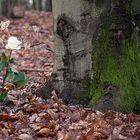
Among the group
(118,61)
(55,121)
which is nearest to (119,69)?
(118,61)

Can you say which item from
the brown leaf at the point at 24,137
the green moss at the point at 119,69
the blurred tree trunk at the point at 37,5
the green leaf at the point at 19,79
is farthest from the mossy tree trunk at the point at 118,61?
the blurred tree trunk at the point at 37,5

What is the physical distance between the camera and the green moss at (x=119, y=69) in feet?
14.4

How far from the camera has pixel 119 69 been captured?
4434mm

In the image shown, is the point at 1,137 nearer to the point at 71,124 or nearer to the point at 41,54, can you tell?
the point at 71,124

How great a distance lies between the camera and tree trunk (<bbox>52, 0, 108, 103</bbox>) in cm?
446

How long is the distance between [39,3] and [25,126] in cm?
2069

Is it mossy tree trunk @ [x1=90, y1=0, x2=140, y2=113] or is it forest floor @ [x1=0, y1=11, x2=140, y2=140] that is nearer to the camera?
forest floor @ [x1=0, y1=11, x2=140, y2=140]

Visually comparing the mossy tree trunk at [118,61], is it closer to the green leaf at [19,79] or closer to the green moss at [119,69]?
the green moss at [119,69]

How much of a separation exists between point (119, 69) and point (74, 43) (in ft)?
1.70

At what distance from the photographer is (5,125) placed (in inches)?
151

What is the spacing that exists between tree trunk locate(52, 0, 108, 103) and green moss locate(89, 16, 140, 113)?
0.09m

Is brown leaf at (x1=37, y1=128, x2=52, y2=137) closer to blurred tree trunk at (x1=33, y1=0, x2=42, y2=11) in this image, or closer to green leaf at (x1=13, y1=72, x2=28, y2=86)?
green leaf at (x1=13, y1=72, x2=28, y2=86)

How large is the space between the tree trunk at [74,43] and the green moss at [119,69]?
9 cm

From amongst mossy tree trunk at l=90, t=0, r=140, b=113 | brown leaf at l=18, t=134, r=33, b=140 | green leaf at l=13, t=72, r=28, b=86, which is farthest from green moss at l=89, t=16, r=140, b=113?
brown leaf at l=18, t=134, r=33, b=140
